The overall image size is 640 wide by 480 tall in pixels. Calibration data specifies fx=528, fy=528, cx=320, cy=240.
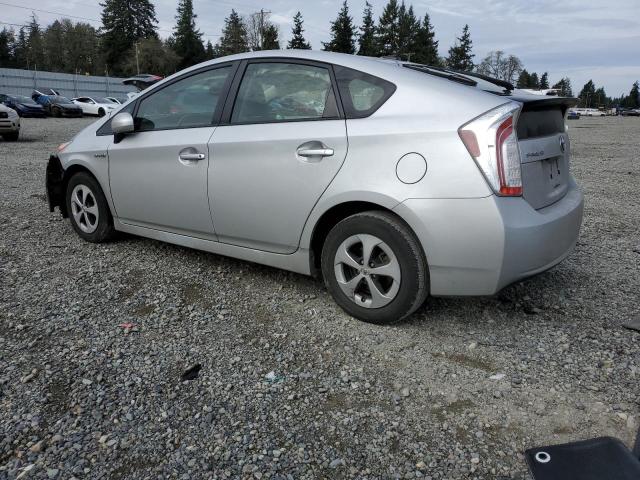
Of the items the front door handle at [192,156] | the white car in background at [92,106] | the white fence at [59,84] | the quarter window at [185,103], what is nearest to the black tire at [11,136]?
the quarter window at [185,103]

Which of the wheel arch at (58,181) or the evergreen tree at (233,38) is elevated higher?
the evergreen tree at (233,38)

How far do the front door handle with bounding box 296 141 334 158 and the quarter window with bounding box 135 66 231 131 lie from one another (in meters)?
0.88

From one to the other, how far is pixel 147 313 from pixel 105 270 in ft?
3.14

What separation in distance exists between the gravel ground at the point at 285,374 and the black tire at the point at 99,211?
424 millimetres

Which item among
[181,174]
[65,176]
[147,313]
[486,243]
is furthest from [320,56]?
[65,176]

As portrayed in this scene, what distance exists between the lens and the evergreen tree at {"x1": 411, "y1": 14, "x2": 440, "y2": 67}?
7906 centimetres

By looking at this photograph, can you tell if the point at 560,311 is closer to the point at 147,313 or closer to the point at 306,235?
the point at 306,235

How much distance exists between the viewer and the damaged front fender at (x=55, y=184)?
487cm

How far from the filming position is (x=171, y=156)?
378cm

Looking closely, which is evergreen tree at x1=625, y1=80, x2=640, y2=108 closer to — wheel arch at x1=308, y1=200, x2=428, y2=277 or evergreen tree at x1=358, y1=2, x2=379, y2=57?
evergreen tree at x1=358, y1=2, x2=379, y2=57

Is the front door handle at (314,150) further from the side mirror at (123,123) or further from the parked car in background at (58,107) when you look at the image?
the parked car in background at (58,107)

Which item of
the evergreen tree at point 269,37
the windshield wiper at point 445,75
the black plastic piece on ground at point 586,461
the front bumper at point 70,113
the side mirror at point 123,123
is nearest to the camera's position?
the black plastic piece on ground at point 586,461

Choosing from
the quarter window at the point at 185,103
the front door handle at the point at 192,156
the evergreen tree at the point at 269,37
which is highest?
the evergreen tree at the point at 269,37

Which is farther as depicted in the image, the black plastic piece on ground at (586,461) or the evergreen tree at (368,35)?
the evergreen tree at (368,35)
